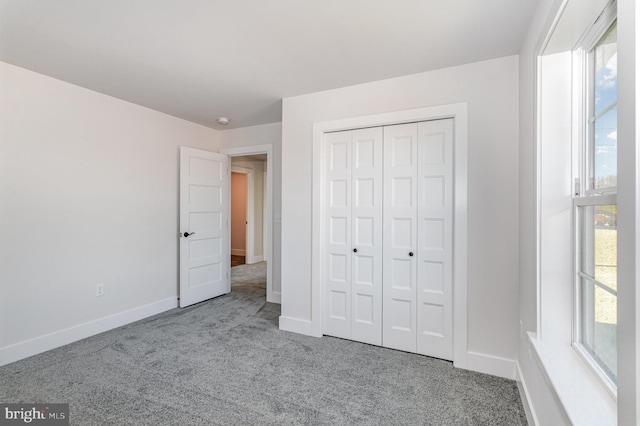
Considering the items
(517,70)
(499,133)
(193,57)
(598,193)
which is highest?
(193,57)

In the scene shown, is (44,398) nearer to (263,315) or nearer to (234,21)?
(263,315)

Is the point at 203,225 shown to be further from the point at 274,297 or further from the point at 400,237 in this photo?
the point at 400,237

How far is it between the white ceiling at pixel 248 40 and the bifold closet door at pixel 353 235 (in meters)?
0.62

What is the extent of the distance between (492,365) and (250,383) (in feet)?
6.01

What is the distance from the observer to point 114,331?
300 cm

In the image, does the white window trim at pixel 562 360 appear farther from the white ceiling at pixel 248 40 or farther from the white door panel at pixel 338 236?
the white door panel at pixel 338 236

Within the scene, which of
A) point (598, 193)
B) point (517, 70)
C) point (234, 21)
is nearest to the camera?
point (598, 193)

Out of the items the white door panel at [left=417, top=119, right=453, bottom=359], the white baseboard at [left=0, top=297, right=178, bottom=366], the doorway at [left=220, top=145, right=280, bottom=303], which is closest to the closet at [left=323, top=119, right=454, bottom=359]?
the white door panel at [left=417, top=119, right=453, bottom=359]

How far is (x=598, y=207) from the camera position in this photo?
133 centimetres

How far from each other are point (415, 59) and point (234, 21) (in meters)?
1.37

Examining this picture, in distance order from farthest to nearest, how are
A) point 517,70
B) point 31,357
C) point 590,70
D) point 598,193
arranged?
point 31,357
point 517,70
point 590,70
point 598,193

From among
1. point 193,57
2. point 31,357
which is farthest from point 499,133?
point 31,357

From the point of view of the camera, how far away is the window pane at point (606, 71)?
120 cm

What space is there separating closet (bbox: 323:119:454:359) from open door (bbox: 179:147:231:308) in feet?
6.48
